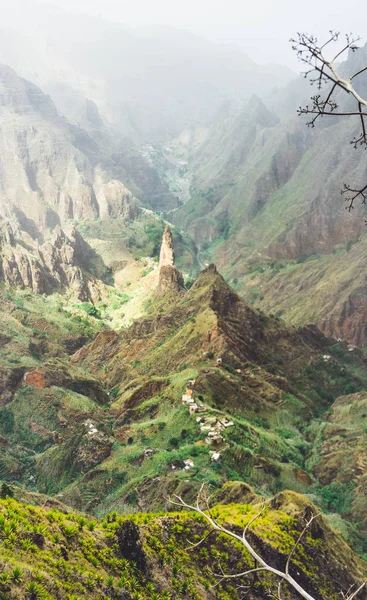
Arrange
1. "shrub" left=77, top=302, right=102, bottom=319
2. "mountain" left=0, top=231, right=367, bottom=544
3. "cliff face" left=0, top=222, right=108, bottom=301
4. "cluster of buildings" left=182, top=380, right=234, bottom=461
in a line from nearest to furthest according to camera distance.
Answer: "mountain" left=0, top=231, right=367, bottom=544 < "cluster of buildings" left=182, top=380, right=234, bottom=461 < "cliff face" left=0, top=222, right=108, bottom=301 < "shrub" left=77, top=302, right=102, bottom=319

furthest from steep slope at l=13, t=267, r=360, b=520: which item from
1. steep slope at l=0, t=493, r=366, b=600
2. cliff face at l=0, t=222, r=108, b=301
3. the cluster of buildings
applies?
A: cliff face at l=0, t=222, r=108, b=301

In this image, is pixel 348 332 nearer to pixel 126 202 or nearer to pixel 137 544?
pixel 126 202

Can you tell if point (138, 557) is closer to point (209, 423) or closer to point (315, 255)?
point (209, 423)

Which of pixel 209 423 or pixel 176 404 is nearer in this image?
pixel 209 423

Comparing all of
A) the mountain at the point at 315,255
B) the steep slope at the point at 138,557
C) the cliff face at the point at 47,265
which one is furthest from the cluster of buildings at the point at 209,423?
the mountain at the point at 315,255

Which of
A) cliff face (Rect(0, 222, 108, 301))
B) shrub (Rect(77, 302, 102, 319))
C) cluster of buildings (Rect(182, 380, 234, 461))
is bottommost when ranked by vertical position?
shrub (Rect(77, 302, 102, 319))

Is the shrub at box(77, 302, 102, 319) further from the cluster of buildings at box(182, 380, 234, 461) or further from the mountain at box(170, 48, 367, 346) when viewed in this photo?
the cluster of buildings at box(182, 380, 234, 461)

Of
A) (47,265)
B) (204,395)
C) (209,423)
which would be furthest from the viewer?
(47,265)

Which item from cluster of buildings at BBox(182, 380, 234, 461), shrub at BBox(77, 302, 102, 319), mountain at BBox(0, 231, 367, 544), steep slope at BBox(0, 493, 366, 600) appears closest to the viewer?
steep slope at BBox(0, 493, 366, 600)

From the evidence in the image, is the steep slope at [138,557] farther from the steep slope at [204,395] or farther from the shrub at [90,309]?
the shrub at [90,309]

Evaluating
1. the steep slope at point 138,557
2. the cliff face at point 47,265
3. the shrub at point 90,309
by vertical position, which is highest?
the steep slope at point 138,557

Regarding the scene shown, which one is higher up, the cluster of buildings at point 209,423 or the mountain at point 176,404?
the cluster of buildings at point 209,423

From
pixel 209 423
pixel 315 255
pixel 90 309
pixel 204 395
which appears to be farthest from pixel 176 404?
pixel 315 255

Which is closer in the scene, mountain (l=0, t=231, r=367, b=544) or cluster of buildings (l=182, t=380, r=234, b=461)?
mountain (l=0, t=231, r=367, b=544)
